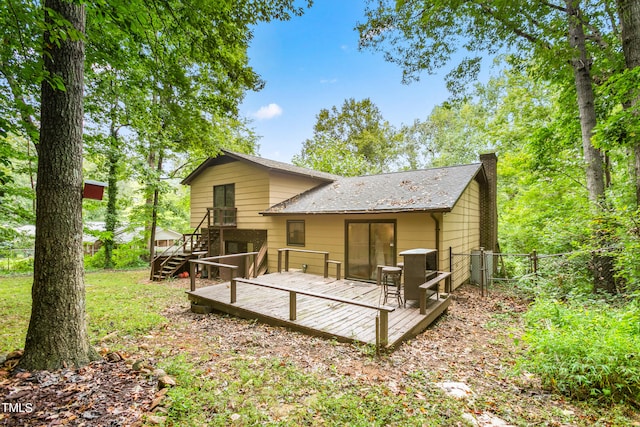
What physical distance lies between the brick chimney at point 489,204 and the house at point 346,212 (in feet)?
0.13

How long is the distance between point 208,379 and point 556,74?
10.5 metres

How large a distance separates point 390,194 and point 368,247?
1970 millimetres

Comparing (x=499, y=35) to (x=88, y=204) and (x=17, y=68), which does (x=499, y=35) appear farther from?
(x=88, y=204)

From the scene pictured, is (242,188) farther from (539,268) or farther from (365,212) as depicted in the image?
(539,268)

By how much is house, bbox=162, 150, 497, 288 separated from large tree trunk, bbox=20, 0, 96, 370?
259 inches

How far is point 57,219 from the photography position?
321 cm

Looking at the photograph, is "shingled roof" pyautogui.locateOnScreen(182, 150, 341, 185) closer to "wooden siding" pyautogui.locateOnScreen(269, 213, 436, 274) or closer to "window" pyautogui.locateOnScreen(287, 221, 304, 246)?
"wooden siding" pyautogui.locateOnScreen(269, 213, 436, 274)

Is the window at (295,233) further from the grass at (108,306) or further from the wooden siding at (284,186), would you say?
the grass at (108,306)

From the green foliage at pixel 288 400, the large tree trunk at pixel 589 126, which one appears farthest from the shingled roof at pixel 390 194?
the green foliage at pixel 288 400

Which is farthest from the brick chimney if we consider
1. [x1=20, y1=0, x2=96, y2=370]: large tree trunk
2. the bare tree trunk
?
the bare tree trunk

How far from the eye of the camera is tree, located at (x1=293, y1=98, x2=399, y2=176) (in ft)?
81.4

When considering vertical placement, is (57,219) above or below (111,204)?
below

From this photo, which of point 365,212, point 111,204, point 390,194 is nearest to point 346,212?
point 365,212

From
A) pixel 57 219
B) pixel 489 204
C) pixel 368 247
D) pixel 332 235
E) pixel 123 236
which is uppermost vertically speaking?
pixel 489 204
